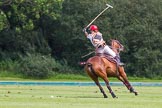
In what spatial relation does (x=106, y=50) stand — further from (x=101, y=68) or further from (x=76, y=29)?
(x=76, y=29)

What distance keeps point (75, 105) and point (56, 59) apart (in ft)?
106

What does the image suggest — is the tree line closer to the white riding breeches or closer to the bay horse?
the white riding breeches

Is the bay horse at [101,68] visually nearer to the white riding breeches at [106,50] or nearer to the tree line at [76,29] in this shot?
the white riding breeches at [106,50]

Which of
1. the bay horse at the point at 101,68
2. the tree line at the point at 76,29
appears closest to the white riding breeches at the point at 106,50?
the bay horse at the point at 101,68

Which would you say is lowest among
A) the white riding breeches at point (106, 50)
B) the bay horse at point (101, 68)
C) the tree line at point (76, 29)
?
the tree line at point (76, 29)

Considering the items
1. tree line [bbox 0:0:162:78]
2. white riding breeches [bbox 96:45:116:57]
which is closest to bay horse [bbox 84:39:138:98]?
white riding breeches [bbox 96:45:116:57]

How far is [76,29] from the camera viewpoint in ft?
153

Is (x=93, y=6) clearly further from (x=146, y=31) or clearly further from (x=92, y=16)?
(x=146, y=31)

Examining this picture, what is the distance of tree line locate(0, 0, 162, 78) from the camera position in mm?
45406

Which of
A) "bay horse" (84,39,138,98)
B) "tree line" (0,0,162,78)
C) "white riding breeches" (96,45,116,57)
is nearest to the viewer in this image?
"bay horse" (84,39,138,98)

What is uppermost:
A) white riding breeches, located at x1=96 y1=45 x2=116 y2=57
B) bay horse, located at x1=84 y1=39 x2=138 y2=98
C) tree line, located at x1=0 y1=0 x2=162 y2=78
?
white riding breeches, located at x1=96 y1=45 x2=116 y2=57

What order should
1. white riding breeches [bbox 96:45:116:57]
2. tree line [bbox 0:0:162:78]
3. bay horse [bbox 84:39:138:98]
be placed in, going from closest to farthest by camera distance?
bay horse [bbox 84:39:138:98] < white riding breeches [bbox 96:45:116:57] < tree line [bbox 0:0:162:78]

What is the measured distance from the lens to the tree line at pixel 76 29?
4541cm

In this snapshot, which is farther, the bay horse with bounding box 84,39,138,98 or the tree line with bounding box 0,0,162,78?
the tree line with bounding box 0,0,162,78
